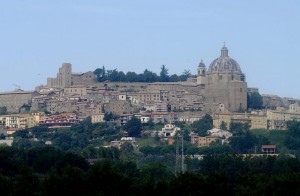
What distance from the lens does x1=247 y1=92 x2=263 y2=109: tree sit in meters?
136

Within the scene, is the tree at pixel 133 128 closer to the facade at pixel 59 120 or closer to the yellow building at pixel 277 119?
the facade at pixel 59 120

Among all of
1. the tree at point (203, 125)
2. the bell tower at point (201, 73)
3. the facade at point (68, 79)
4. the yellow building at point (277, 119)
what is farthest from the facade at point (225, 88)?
the facade at point (68, 79)

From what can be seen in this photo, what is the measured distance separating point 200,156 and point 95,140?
46.6 ft

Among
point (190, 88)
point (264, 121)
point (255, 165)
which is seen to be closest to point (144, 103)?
point (190, 88)

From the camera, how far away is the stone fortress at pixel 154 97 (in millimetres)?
130125

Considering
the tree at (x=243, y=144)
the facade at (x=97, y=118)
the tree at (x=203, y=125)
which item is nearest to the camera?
the tree at (x=243, y=144)

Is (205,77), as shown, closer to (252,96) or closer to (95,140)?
(252,96)

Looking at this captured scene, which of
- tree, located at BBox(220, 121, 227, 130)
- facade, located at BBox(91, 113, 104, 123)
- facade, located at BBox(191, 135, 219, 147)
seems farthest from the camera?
facade, located at BBox(91, 113, 104, 123)

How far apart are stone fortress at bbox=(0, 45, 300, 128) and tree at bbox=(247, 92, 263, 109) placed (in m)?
1.02

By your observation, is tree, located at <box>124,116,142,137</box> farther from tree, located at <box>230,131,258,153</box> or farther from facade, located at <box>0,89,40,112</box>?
facade, located at <box>0,89,40,112</box>

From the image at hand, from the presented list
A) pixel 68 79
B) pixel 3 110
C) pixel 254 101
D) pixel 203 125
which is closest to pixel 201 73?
pixel 254 101

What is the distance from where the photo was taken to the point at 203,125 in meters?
124

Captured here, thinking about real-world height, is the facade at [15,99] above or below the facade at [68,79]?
below

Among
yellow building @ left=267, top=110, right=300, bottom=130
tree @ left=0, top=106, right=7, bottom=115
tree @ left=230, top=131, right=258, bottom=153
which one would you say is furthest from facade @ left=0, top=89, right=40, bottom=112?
tree @ left=230, top=131, right=258, bottom=153
